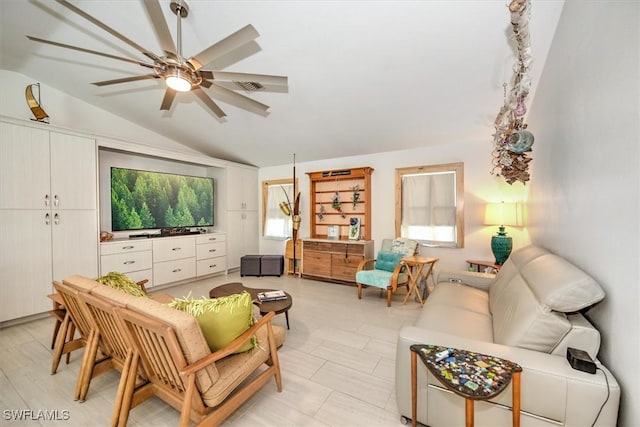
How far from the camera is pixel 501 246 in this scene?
3.40 meters

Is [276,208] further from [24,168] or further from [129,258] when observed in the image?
[24,168]

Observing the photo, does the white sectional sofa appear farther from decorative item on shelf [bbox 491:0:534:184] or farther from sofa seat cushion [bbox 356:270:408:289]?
sofa seat cushion [bbox 356:270:408:289]

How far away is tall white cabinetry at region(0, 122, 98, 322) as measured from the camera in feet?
9.11

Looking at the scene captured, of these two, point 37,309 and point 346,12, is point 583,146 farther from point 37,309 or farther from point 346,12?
point 37,309

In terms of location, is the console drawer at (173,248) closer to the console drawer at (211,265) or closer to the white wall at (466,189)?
the console drawer at (211,265)

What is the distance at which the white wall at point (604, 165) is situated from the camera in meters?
1.11

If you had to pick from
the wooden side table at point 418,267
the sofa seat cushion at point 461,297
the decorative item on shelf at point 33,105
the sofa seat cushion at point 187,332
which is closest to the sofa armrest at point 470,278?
the sofa seat cushion at point 461,297

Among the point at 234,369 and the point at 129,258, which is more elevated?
the point at 129,258

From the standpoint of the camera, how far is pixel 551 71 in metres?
2.30

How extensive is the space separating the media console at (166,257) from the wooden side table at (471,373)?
14.1 ft

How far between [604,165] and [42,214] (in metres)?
5.30

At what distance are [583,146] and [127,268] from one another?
540cm

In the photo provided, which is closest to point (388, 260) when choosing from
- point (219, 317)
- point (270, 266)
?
point (270, 266)

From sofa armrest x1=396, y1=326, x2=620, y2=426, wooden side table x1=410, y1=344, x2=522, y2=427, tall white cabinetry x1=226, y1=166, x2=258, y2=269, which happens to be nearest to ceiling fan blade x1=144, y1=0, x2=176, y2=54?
wooden side table x1=410, y1=344, x2=522, y2=427
